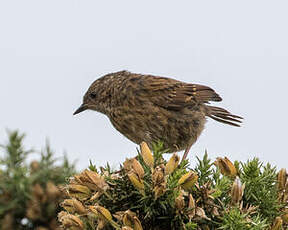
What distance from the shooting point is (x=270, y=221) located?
2.84m

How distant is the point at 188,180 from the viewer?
8.57 feet

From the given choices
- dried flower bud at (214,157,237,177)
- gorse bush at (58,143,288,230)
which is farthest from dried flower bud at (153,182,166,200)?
dried flower bud at (214,157,237,177)

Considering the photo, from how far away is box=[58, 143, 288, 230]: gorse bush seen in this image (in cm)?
257

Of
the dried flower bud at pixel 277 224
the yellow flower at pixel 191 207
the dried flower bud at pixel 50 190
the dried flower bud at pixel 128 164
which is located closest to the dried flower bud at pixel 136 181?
the dried flower bud at pixel 128 164

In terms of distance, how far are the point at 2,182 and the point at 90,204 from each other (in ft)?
2.06

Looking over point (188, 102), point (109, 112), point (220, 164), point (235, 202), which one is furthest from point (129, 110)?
point (235, 202)

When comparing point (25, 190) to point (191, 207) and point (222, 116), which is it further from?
point (222, 116)

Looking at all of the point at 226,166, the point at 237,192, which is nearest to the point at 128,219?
the point at 237,192

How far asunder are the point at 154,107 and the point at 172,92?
1.66 feet

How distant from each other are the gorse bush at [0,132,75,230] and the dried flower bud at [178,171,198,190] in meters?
0.69

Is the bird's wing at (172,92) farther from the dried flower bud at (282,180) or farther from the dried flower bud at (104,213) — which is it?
the dried flower bud at (104,213)

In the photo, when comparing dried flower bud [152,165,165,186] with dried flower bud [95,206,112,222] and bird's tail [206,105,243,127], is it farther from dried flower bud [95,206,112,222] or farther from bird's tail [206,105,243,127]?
bird's tail [206,105,243,127]

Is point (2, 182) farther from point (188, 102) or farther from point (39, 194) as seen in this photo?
point (188, 102)

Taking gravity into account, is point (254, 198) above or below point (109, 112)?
above
